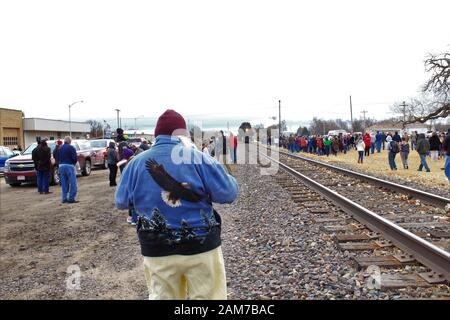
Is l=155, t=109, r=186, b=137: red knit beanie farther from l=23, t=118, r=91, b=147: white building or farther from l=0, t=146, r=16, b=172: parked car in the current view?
l=23, t=118, r=91, b=147: white building

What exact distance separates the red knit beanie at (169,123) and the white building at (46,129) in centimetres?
5228

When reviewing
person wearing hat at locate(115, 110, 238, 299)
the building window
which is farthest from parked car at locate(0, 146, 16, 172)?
the building window

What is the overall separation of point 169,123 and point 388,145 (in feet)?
60.4

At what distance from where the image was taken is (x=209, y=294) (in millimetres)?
2730

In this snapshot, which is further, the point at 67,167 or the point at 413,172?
the point at 413,172

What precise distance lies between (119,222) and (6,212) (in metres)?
3.78

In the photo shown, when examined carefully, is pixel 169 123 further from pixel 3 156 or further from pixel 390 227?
pixel 3 156

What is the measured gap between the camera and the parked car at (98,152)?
20.1 metres

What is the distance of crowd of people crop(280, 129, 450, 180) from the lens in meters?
17.5

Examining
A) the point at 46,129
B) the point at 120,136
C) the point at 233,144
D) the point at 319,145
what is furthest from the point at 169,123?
the point at 46,129

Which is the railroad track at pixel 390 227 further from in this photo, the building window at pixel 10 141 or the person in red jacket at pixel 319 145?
the building window at pixel 10 141

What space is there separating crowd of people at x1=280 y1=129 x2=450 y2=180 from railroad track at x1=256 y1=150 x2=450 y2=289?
15.5 feet

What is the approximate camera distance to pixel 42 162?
13227mm
